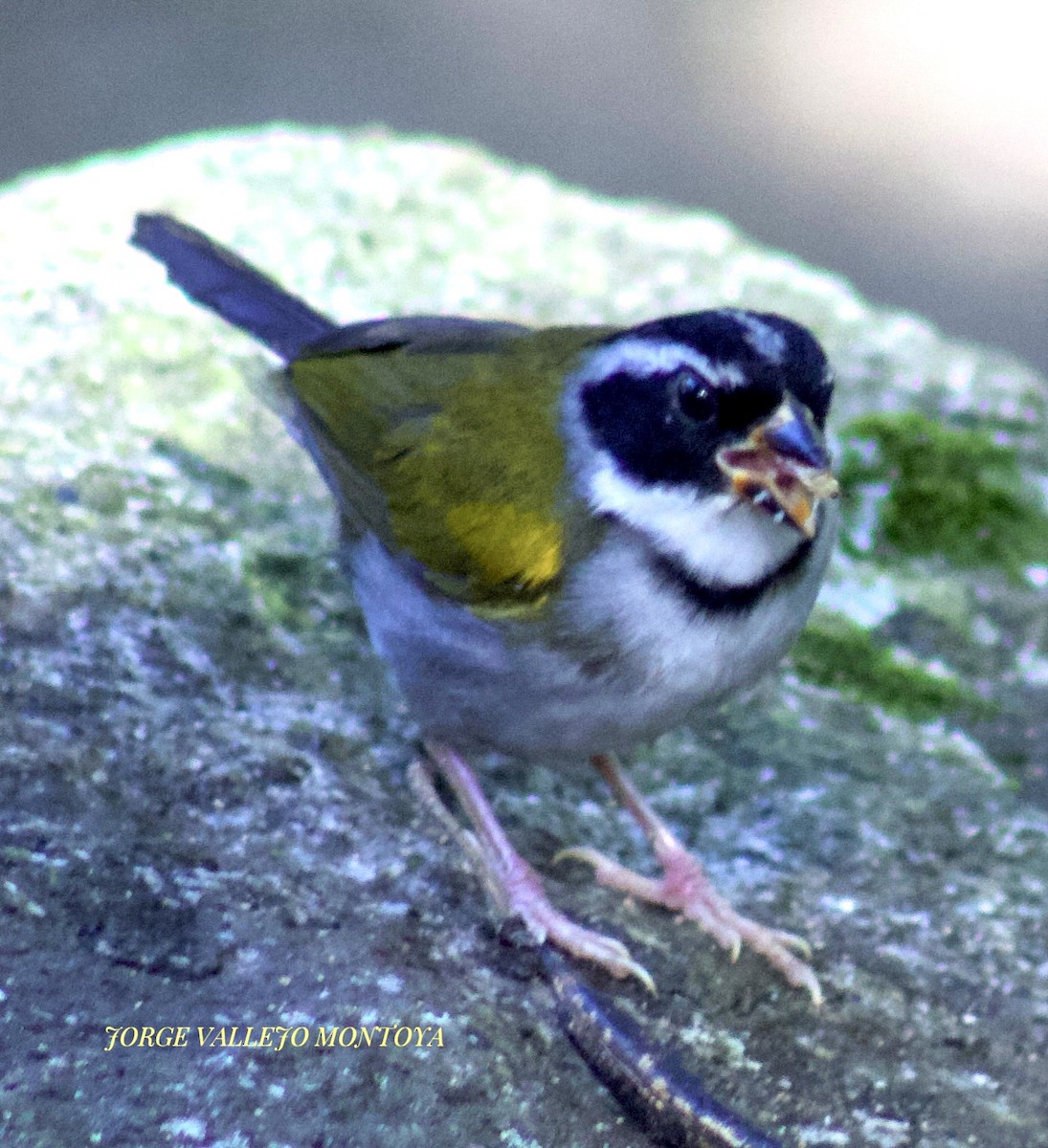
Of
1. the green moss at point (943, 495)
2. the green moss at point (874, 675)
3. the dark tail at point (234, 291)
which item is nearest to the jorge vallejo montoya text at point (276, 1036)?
the green moss at point (874, 675)

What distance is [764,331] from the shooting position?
10.8 ft

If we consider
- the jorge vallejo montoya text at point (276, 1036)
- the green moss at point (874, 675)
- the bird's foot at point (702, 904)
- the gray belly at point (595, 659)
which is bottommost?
the jorge vallejo montoya text at point (276, 1036)

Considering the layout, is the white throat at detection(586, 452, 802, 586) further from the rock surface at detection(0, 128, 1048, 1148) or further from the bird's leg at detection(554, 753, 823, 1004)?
the rock surface at detection(0, 128, 1048, 1148)

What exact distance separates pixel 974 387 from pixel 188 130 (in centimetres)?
693

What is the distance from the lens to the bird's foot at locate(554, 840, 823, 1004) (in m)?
3.66

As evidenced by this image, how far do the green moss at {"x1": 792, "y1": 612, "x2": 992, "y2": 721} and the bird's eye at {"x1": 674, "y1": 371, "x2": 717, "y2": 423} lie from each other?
5.71 feet

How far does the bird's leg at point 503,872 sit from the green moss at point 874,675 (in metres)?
1.38

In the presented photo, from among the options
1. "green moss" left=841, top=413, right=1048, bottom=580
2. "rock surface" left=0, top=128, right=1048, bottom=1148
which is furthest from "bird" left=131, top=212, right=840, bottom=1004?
"green moss" left=841, top=413, right=1048, bottom=580

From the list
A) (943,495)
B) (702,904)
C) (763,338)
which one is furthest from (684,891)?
(943,495)

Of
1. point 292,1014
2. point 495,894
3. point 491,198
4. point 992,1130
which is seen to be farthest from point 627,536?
point 491,198

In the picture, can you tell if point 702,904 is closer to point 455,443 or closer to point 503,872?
point 503,872

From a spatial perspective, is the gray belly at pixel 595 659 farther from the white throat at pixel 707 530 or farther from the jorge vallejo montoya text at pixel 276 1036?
the jorge vallejo montoya text at pixel 276 1036

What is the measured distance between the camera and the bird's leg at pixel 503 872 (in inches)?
140

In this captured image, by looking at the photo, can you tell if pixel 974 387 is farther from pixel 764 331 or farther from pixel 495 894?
pixel 495 894
